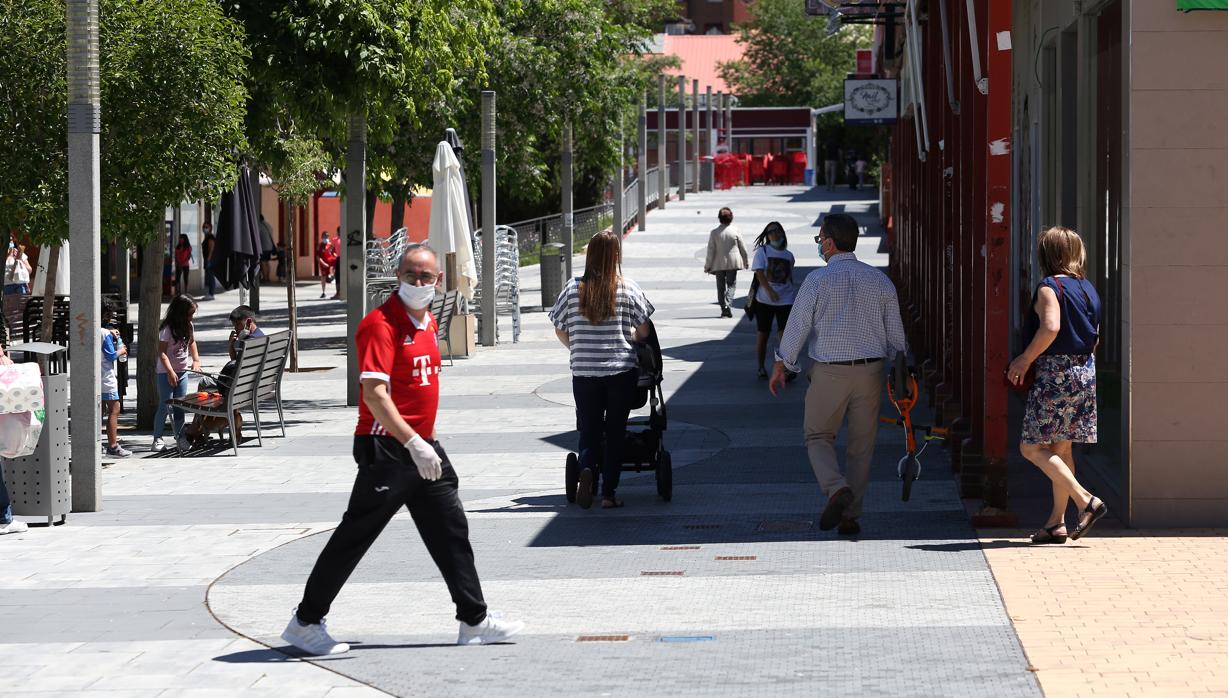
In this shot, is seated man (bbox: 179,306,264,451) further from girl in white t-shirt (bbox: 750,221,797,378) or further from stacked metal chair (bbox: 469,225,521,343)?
stacked metal chair (bbox: 469,225,521,343)

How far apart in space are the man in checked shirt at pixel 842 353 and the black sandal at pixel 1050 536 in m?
0.94

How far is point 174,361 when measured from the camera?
14.2 metres

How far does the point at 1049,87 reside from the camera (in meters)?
15.8

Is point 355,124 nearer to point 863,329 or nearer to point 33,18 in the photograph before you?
point 33,18

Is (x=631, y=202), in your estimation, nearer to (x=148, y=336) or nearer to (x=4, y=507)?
(x=148, y=336)

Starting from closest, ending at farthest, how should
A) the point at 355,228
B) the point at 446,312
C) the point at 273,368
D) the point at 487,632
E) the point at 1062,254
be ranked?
the point at 487,632 → the point at 1062,254 → the point at 273,368 → the point at 355,228 → the point at 446,312

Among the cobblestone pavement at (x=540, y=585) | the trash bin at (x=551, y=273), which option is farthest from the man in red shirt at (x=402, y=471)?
the trash bin at (x=551, y=273)

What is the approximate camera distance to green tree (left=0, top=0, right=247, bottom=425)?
1253cm

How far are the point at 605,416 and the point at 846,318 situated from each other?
176 centimetres

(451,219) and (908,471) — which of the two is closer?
(908,471)

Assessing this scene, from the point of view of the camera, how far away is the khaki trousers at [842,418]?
9.53 metres

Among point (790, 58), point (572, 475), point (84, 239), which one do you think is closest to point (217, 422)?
point (84, 239)

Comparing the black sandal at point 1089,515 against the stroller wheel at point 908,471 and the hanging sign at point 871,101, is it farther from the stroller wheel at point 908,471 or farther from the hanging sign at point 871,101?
the hanging sign at point 871,101

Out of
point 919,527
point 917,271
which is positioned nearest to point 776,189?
point 917,271
